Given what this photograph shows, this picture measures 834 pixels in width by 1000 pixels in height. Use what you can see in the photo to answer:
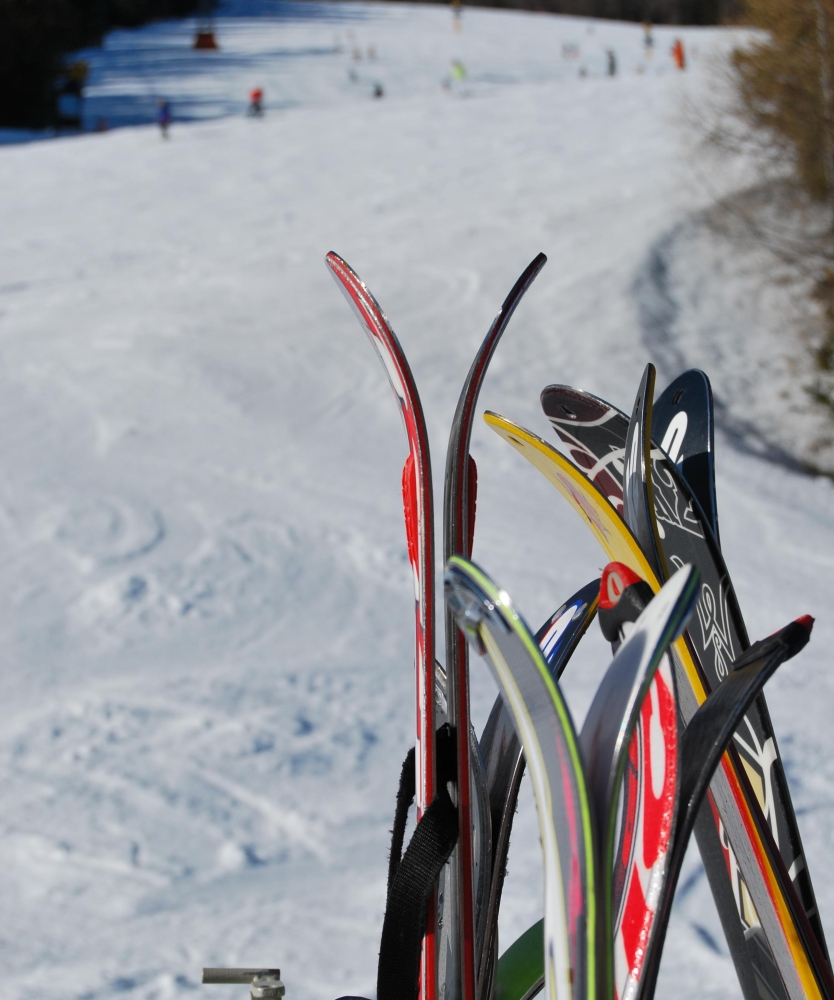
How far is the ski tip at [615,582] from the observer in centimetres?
124

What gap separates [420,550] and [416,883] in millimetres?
500

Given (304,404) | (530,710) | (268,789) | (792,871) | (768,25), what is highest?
(768,25)

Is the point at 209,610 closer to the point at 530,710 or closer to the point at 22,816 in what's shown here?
the point at 22,816

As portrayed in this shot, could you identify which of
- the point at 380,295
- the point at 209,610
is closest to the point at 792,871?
the point at 209,610

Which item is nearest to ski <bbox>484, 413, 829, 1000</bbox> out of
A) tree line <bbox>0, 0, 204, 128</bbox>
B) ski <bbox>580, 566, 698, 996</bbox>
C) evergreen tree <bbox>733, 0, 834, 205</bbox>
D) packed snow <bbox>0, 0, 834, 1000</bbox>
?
ski <bbox>580, 566, 698, 996</bbox>

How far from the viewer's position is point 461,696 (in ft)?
4.82

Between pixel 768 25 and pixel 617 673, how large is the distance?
422 inches

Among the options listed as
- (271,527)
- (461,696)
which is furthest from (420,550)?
(271,527)

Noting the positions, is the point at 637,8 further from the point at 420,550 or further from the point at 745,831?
the point at 745,831

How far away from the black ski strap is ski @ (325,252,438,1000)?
0.03 meters

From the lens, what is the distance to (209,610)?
4.74 meters

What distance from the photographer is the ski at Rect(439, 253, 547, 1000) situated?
146 centimetres

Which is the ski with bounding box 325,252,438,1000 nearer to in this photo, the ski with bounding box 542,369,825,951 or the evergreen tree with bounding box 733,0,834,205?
the ski with bounding box 542,369,825,951

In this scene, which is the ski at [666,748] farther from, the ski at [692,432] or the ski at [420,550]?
the ski at [692,432]
